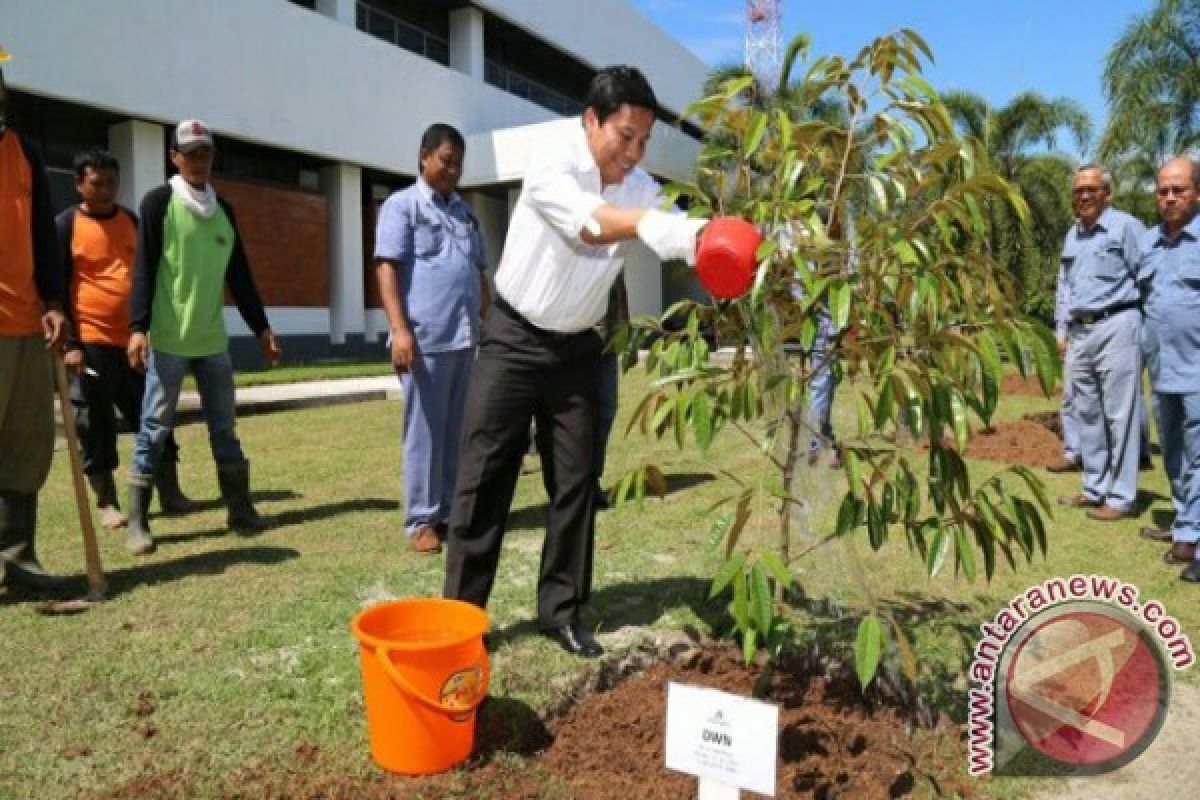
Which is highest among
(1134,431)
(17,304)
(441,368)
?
(17,304)

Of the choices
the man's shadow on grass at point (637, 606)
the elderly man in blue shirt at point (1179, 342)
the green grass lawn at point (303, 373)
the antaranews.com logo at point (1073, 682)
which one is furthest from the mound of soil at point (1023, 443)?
the green grass lawn at point (303, 373)

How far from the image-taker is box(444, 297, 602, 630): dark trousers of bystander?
303cm

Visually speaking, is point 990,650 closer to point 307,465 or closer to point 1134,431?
point 1134,431

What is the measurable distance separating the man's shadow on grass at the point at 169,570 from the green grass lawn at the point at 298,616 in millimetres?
16

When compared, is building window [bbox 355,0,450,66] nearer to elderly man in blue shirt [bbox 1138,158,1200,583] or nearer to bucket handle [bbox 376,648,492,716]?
elderly man in blue shirt [bbox 1138,158,1200,583]

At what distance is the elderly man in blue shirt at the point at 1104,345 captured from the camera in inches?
208

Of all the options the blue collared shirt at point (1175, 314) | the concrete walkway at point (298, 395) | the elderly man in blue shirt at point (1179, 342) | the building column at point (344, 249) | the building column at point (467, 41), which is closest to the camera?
the elderly man in blue shirt at point (1179, 342)

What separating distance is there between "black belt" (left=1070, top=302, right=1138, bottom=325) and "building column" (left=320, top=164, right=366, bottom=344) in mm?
16010

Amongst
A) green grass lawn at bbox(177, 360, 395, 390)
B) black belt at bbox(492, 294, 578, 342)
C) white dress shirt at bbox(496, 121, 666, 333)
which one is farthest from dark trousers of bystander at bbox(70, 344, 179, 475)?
green grass lawn at bbox(177, 360, 395, 390)

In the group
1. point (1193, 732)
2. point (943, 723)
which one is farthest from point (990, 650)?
point (1193, 732)

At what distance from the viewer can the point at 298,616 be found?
351 cm

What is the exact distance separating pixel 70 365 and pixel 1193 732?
4395 millimetres

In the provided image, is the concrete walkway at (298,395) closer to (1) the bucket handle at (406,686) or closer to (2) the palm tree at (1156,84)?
(1) the bucket handle at (406,686)

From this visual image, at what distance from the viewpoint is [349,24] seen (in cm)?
1830
